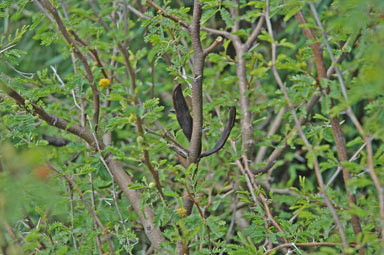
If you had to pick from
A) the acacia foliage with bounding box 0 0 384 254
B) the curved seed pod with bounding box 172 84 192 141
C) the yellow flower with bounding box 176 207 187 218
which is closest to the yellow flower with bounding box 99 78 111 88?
the acacia foliage with bounding box 0 0 384 254

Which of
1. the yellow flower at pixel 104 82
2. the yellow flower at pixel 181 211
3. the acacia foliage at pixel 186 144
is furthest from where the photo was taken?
the yellow flower at pixel 104 82

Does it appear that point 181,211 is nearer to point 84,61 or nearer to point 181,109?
point 181,109

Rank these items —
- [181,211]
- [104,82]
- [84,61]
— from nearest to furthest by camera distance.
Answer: [181,211], [84,61], [104,82]

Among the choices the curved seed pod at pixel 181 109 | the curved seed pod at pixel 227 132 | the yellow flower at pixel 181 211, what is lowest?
the yellow flower at pixel 181 211

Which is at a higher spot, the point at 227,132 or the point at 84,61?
the point at 84,61

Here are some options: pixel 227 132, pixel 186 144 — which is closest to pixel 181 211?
pixel 227 132

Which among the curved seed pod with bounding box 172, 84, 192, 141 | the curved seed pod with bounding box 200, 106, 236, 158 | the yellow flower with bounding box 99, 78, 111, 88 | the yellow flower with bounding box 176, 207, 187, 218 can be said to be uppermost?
the yellow flower with bounding box 99, 78, 111, 88

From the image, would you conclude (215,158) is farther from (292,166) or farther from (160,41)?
(292,166)

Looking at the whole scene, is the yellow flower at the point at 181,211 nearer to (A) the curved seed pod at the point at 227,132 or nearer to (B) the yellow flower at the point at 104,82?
(A) the curved seed pod at the point at 227,132

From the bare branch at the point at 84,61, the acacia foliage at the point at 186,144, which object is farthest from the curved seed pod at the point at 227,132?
the bare branch at the point at 84,61

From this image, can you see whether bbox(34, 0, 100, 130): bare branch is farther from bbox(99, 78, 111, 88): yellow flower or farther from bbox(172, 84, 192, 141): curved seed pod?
bbox(172, 84, 192, 141): curved seed pod

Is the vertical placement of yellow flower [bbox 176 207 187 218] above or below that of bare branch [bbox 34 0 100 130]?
below

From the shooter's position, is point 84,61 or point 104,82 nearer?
point 84,61

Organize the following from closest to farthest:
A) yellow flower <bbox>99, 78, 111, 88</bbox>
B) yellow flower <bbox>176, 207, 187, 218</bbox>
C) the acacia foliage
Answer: the acacia foliage → yellow flower <bbox>176, 207, 187, 218</bbox> → yellow flower <bbox>99, 78, 111, 88</bbox>
